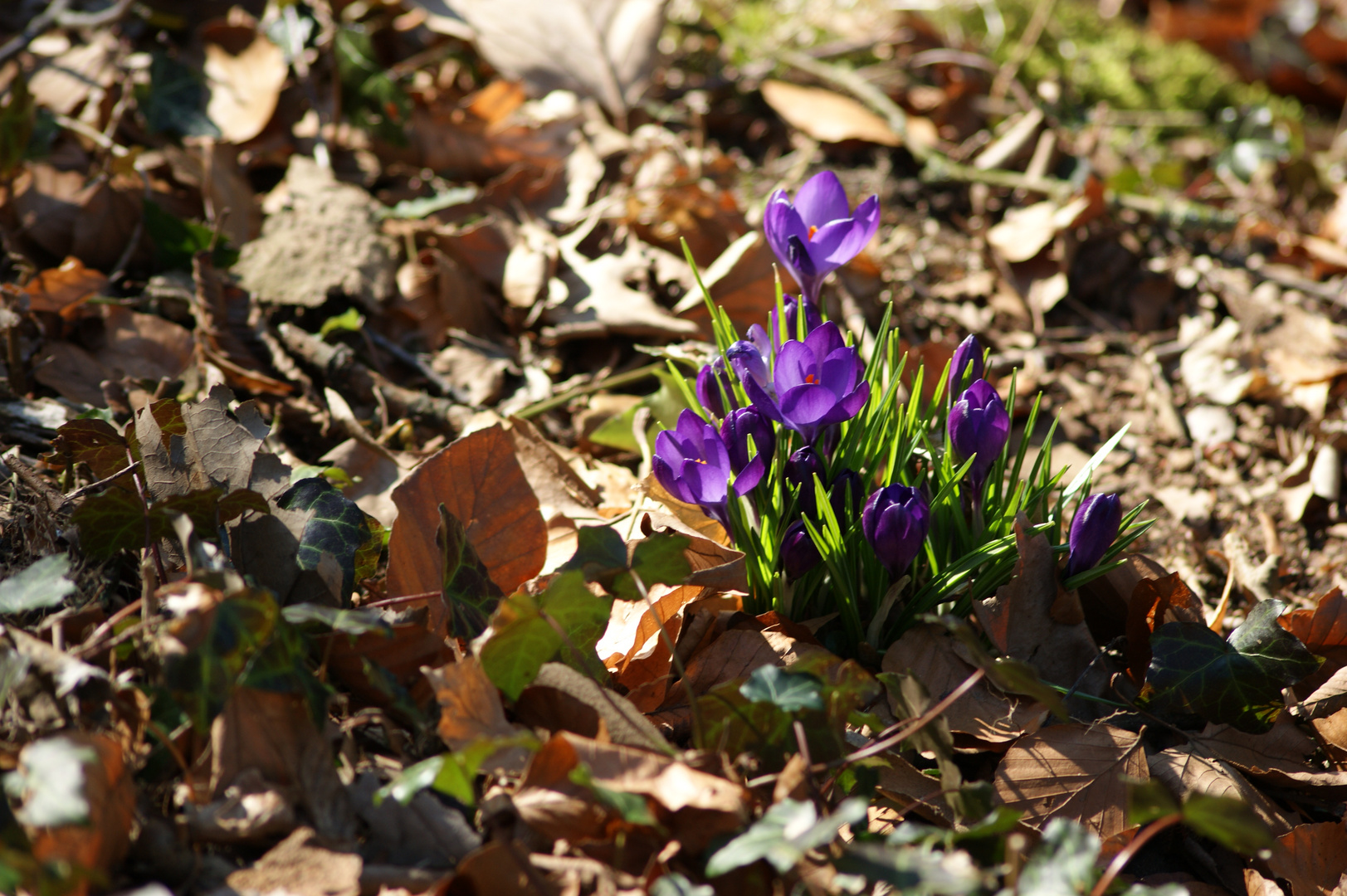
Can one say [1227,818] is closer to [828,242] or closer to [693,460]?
[693,460]

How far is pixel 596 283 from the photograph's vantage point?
2230 millimetres

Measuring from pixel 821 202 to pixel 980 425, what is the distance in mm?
429

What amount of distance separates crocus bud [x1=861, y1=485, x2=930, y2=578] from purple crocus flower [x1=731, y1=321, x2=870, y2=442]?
0.13 metres

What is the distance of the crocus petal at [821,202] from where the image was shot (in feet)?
4.84

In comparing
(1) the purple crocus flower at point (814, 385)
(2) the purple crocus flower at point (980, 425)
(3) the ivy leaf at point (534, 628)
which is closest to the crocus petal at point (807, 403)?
(1) the purple crocus flower at point (814, 385)

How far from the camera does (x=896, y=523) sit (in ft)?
4.11

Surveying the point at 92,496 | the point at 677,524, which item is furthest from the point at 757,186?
the point at 92,496

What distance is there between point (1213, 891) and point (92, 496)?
161cm

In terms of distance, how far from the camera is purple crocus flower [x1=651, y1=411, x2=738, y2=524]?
129 cm

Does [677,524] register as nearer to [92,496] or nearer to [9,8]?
[92,496]

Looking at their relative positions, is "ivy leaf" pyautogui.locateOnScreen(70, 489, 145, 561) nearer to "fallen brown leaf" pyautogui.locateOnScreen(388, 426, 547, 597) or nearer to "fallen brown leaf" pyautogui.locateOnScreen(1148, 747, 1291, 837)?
"fallen brown leaf" pyautogui.locateOnScreen(388, 426, 547, 597)

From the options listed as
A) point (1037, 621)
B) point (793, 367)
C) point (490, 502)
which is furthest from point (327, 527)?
point (1037, 621)

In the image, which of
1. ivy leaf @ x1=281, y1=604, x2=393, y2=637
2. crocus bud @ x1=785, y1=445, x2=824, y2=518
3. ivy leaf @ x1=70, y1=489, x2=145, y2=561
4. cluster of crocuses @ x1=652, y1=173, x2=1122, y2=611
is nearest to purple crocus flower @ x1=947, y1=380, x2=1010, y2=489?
cluster of crocuses @ x1=652, y1=173, x2=1122, y2=611

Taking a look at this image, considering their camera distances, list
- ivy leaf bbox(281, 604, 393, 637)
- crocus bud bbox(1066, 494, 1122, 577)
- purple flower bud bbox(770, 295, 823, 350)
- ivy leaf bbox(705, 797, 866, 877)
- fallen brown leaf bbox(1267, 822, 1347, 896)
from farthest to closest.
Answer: purple flower bud bbox(770, 295, 823, 350), crocus bud bbox(1066, 494, 1122, 577), fallen brown leaf bbox(1267, 822, 1347, 896), ivy leaf bbox(281, 604, 393, 637), ivy leaf bbox(705, 797, 866, 877)
